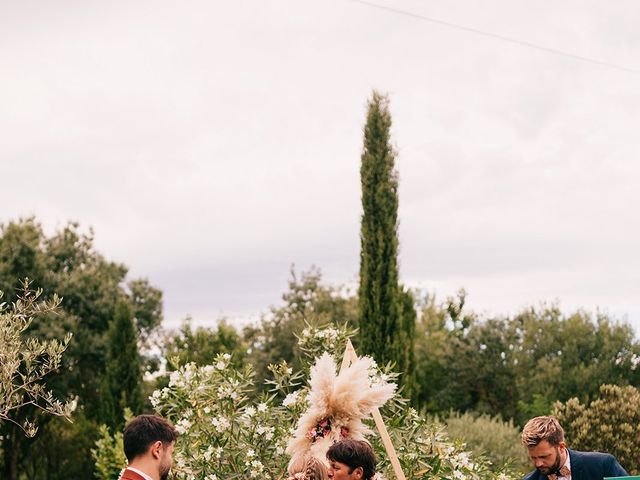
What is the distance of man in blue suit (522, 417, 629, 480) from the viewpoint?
184 inches

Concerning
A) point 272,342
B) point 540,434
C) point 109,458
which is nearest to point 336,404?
point 540,434

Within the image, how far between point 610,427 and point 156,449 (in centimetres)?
1087

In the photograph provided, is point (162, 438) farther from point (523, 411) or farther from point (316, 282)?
point (316, 282)

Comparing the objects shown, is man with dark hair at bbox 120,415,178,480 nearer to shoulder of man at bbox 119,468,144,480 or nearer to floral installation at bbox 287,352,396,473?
shoulder of man at bbox 119,468,144,480

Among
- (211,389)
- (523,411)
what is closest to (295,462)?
(211,389)

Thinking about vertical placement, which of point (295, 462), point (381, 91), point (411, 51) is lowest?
point (295, 462)

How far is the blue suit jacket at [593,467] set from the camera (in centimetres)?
480

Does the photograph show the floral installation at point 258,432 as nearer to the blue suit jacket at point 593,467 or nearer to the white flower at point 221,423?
the white flower at point 221,423

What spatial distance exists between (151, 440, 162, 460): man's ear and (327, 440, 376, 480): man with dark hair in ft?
3.08

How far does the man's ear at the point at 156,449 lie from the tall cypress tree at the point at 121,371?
17.0 m

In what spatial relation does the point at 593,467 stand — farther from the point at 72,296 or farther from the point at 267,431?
the point at 72,296

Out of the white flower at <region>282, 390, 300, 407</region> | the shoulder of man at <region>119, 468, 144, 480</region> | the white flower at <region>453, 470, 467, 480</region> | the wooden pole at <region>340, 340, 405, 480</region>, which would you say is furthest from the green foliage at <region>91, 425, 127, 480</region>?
the shoulder of man at <region>119, 468, 144, 480</region>

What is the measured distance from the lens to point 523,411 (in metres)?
21.4

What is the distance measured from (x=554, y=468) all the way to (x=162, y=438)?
7.60 feet
